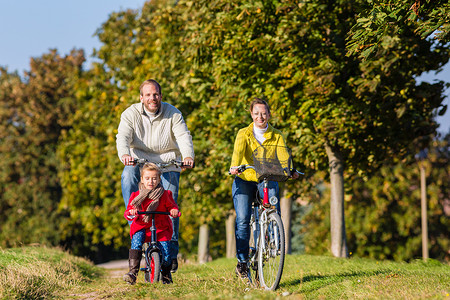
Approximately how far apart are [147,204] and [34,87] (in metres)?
30.2

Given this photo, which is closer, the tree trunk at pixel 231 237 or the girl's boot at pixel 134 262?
the girl's boot at pixel 134 262

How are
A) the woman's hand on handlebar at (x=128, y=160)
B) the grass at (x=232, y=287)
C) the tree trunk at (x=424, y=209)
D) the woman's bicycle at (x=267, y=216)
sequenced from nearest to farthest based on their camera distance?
the grass at (x=232, y=287) → the woman's bicycle at (x=267, y=216) → the woman's hand on handlebar at (x=128, y=160) → the tree trunk at (x=424, y=209)

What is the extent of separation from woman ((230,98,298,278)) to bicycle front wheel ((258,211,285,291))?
42 cm

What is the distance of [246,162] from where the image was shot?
21.8 feet

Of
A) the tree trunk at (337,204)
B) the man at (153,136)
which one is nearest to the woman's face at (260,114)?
the man at (153,136)

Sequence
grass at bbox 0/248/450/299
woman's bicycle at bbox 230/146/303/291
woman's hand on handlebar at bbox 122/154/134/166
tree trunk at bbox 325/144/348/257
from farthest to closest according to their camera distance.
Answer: tree trunk at bbox 325/144/348/257 < woman's hand on handlebar at bbox 122/154/134/166 < woman's bicycle at bbox 230/146/303/291 < grass at bbox 0/248/450/299

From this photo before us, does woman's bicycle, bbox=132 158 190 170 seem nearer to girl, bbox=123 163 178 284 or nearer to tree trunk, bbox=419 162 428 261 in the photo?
girl, bbox=123 163 178 284

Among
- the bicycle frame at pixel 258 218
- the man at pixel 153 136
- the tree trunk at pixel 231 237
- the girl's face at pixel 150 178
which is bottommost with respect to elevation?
the tree trunk at pixel 231 237

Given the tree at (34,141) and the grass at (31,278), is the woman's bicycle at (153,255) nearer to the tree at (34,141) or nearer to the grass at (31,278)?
the grass at (31,278)

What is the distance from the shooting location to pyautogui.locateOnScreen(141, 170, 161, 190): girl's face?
6426 mm

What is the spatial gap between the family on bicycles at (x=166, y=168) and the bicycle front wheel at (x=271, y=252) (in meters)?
0.40

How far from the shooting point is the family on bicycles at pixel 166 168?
6.43 meters

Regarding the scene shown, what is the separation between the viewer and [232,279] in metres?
6.71

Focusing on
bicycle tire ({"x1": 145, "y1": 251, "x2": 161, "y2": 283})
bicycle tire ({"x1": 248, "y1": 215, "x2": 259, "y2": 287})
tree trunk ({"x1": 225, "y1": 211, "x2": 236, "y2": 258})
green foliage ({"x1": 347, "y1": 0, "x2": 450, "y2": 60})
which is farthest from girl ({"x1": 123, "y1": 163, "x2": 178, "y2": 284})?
A: tree trunk ({"x1": 225, "y1": 211, "x2": 236, "y2": 258})
